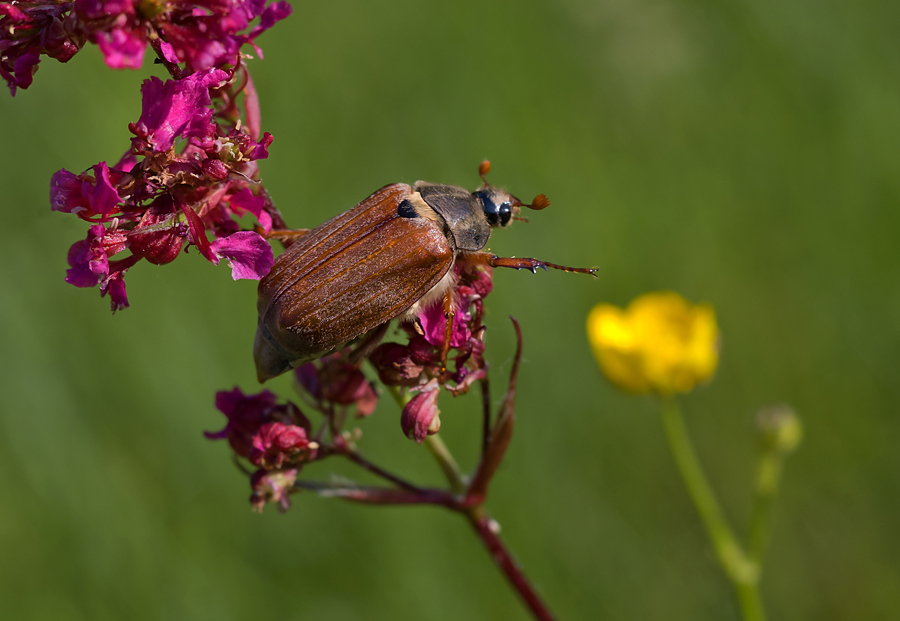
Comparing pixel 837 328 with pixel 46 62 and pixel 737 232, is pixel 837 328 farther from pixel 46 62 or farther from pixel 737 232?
pixel 46 62

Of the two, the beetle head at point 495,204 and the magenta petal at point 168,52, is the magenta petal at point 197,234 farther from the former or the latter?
the beetle head at point 495,204

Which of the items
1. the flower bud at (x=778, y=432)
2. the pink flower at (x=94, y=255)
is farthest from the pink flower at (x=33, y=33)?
the flower bud at (x=778, y=432)

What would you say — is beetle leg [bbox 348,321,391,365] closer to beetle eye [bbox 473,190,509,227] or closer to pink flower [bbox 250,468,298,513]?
pink flower [bbox 250,468,298,513]

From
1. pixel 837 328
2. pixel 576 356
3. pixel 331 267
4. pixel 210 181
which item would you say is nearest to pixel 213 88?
pixel 210 181

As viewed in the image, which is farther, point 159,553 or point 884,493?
point 884,493

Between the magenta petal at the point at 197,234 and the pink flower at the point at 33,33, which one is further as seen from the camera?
the magenta petal at the point at 197,234
